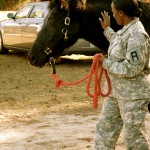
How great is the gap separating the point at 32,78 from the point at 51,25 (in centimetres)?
606

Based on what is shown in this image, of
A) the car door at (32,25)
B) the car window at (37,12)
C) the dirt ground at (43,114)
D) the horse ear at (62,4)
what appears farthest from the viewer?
the car window at (37,12)

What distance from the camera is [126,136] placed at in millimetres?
3721

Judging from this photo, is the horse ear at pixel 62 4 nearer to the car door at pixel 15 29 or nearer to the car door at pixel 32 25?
the car door at pixel 32 25

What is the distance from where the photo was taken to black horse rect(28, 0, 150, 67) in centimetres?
420

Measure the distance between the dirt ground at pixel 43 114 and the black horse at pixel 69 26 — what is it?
139 centimetres

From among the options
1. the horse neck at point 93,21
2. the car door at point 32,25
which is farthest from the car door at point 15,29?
the horse neck at point 93,21

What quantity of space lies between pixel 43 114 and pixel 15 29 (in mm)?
6663

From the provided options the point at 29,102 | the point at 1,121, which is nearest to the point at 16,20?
the point at 29,102

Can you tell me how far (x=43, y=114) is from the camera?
6.95 m

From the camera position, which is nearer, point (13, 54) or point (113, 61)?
point (113, 61)

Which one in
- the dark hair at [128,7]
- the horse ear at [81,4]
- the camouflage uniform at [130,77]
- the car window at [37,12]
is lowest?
the car window at [37,12]

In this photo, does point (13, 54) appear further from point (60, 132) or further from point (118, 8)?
point (118, 8)

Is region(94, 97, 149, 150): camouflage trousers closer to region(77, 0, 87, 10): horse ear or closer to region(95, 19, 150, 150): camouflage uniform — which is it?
region(95, 19, 150, 150): camouflage uniform

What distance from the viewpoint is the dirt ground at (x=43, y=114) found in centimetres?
551
